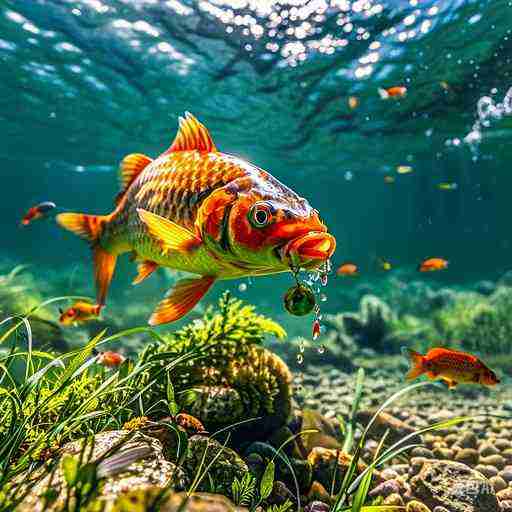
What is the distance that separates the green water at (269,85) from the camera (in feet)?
41.1

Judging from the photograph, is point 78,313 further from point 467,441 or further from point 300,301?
point 467,441

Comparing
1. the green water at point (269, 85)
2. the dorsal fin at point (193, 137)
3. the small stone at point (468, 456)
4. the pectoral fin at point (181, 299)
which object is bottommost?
the small stone at point (468, 456)

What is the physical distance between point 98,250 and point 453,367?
13.0ft

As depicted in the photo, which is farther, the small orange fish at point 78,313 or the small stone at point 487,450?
the small orange fish at point 78,313

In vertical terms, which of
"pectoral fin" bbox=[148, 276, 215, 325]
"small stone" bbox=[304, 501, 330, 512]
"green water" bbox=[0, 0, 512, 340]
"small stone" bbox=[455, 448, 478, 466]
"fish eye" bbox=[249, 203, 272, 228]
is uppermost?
"green water" bbox=[0, 0, 512, 340]

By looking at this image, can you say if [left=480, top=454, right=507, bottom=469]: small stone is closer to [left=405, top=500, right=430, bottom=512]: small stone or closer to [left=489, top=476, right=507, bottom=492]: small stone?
[left=489, top=476, right=507, bottom=492]: small stone

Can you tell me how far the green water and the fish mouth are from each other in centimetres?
143

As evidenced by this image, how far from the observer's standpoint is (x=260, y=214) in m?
2.01

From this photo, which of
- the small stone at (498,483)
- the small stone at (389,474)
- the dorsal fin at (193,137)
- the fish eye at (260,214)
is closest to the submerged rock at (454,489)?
the small stone at (389,474)

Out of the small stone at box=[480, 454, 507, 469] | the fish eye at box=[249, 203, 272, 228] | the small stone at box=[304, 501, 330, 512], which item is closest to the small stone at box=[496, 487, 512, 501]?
the small stone at box=[480, 454, 507, 469]

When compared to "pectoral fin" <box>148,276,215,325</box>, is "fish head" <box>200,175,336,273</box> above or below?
above

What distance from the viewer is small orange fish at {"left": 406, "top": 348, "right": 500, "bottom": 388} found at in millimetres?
4004

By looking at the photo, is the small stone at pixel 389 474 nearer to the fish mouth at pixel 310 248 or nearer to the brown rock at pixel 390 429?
the brown rock at pixel 390 429

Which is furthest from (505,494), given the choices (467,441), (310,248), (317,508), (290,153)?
(290,153)
